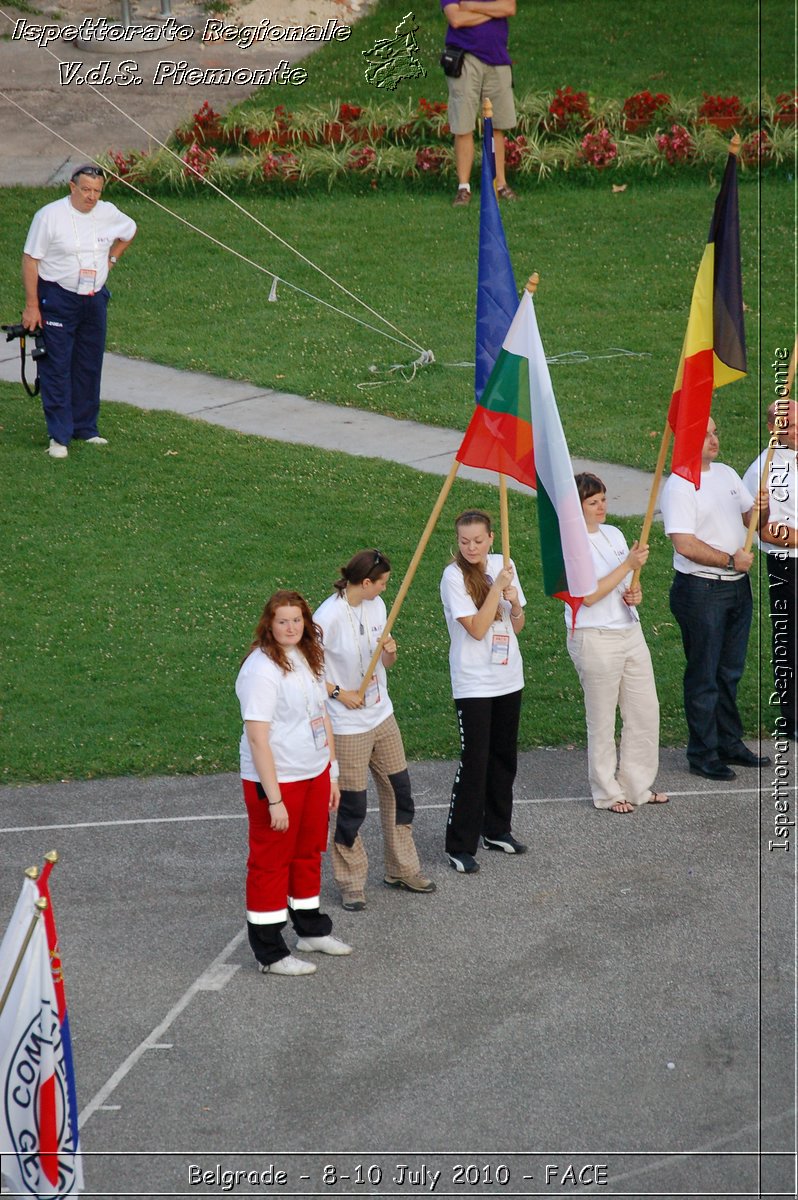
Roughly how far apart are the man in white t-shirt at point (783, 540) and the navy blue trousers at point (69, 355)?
601 centimetres

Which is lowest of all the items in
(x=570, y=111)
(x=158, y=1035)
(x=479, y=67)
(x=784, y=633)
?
(x=158, y=1035)

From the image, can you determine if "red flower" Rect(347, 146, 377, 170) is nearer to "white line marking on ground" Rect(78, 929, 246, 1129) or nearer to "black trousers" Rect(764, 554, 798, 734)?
"black trousers" Rect(764, 554, 798, 734)

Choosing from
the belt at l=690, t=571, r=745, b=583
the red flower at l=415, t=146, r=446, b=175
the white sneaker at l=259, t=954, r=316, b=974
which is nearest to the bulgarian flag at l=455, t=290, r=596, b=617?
the belt at l=690, t=571, r=745, b=583

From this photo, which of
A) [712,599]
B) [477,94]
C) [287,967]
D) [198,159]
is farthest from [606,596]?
[198,159]

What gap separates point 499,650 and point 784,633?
2.41m

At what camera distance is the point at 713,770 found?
8383 mm

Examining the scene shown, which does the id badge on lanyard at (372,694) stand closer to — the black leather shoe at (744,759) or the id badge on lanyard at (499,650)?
the id badge on lanyard at (499,650)

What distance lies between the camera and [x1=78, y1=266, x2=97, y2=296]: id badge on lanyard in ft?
39.8

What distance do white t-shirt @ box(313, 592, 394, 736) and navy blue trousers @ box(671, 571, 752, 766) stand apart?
2046 mm

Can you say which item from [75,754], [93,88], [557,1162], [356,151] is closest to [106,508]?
[75,754]

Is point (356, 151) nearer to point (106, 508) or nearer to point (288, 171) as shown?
point (288, 171)

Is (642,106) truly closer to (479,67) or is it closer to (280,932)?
(479,67)

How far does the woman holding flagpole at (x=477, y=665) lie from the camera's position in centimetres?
732

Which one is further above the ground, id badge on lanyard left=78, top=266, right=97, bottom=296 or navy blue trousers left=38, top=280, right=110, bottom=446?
id badge on lanyard left=78, top=266, right=97, bottom=296
